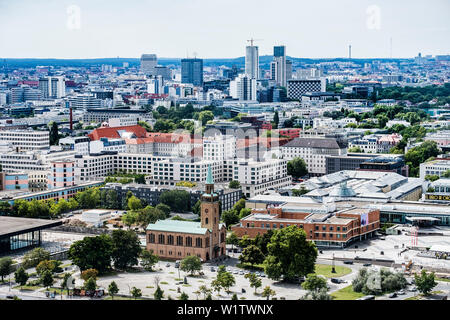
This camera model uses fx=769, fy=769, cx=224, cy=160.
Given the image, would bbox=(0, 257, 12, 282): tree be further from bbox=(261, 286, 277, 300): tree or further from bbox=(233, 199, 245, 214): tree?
bbox=(233, 199, 245, 214): tree

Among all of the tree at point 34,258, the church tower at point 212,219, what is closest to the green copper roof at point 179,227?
the church tower at point 212,219

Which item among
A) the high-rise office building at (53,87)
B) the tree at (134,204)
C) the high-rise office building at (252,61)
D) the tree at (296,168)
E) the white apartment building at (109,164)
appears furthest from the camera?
the high-rise office building at (252,61)

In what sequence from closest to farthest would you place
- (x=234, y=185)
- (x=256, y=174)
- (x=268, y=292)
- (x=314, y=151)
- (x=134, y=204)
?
(x=268, y=292), (x=134, y=204), (x=234, y=185), (x=256, y=174), (x=314, y=151)

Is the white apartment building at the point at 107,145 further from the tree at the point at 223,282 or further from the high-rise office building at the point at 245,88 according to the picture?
the high-rise office building at the point at 245,88

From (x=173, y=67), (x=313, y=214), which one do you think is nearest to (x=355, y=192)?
(x=313, y=214)

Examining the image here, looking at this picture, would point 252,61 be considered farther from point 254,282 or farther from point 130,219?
point 254,282

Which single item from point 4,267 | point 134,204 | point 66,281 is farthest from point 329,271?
point 134,204
